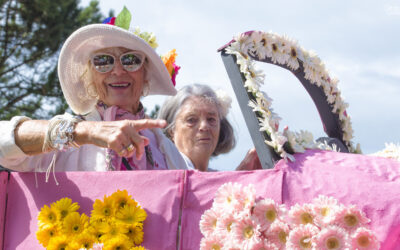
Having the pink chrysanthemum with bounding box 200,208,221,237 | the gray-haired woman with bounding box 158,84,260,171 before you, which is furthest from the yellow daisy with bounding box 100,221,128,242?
the gray-haired woman with bounding box 158,84,260,171

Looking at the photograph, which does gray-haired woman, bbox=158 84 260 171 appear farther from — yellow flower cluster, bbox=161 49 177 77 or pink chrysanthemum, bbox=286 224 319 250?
pink chrysanthemum, bbox=286 224 319 250

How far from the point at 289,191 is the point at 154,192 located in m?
0.55

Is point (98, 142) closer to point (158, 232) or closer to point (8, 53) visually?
point (158, 232)

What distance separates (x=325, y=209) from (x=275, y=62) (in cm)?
87

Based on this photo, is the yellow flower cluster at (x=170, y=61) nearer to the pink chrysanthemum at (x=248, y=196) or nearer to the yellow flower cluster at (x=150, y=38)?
the yellow flower cluster at (x=150, y=38)

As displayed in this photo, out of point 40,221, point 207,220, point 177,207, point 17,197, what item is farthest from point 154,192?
point 17,197

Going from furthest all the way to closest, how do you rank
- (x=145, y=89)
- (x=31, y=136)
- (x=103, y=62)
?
(x=145, y=89) < (x=103, y=62) < (x=31, y=136)

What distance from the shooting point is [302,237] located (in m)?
1.75

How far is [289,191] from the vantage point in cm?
187

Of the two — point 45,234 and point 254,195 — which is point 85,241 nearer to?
point 45,234

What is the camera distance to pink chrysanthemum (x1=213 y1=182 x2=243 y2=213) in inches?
71.2

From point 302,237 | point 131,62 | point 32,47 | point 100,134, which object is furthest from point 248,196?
point 32,47

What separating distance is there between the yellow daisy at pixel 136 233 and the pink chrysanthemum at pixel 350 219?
75 cm

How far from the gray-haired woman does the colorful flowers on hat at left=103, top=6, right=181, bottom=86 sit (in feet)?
2.01
